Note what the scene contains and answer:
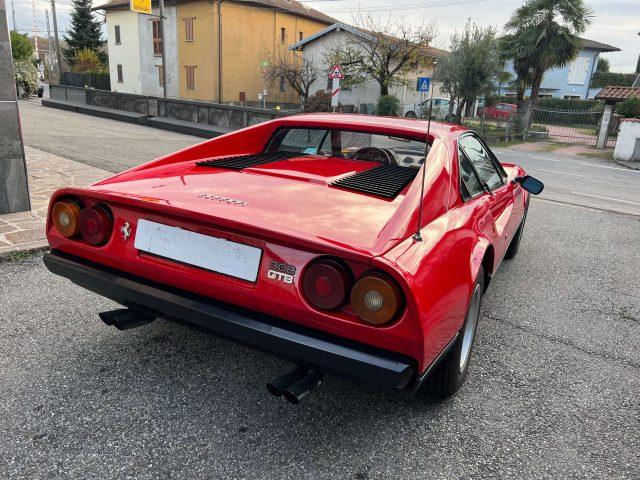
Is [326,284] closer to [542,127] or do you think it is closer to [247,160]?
[247,160]

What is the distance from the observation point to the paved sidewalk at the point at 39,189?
4266 mm

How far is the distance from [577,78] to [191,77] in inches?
1446

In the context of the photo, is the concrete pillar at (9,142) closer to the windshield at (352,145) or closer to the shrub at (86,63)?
the windshield at (352,145)

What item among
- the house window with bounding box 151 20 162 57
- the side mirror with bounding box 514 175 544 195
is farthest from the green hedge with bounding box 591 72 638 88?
the side mirror with bounding box 514 175 544 195

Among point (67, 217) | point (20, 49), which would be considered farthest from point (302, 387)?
point (20, 49)

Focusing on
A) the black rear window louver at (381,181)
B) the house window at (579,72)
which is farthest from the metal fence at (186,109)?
the house window at (579,72)

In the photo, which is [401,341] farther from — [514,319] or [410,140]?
[514,319]

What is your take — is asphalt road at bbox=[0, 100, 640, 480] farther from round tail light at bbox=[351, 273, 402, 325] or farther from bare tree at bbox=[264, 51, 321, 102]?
bare tree at bbox=[264, 51, 321, 102]

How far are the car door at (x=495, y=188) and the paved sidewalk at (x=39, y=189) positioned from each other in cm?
285

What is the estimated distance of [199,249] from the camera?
2025 millimetres

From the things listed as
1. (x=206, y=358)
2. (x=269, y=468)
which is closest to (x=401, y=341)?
(x=269, y=468)

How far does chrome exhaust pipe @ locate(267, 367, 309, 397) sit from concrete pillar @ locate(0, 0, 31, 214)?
4.38 meters

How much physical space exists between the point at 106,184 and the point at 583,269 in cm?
437

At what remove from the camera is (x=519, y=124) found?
24.4 meters
